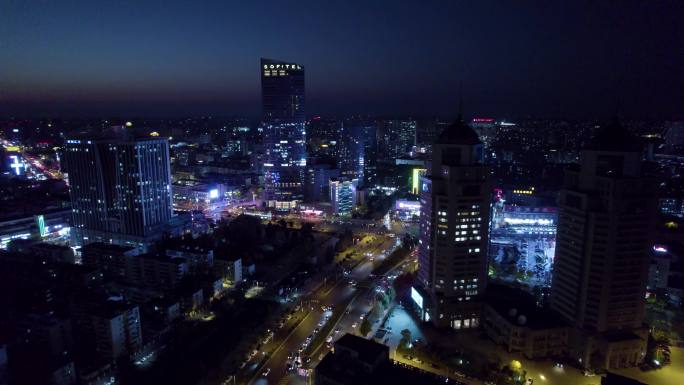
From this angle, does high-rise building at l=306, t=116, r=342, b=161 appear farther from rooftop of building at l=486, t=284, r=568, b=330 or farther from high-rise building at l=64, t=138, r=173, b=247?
rooftop of building at l=486, t=284, r=568, b=330

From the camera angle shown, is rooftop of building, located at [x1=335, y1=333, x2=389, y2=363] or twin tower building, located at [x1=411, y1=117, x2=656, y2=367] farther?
twin tower building, located at [x1=411, y1=117, x2=656, y2=367]

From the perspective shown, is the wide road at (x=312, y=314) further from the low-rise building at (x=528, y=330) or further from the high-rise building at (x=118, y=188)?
the high-rise building at (x=118, y=188)

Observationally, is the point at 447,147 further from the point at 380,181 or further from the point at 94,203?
the point at 380,181

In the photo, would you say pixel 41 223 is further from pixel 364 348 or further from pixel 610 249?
pixel 610 249

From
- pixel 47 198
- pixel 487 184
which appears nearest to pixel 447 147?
pixel 487 184

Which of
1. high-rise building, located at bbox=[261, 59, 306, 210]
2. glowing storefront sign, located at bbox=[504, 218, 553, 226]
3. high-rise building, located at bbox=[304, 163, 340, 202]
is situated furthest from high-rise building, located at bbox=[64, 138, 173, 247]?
glowing storefront sign, located at bbox=[504, 218, 553, 226]

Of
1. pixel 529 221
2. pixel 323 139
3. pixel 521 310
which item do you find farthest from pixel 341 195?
pixel 323 139
